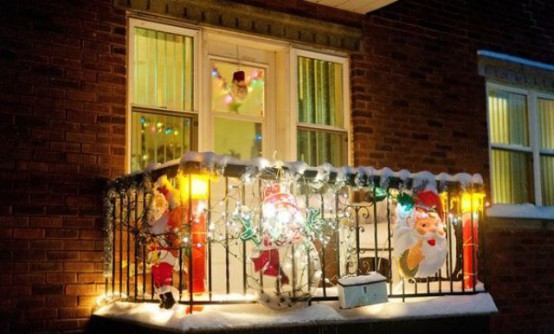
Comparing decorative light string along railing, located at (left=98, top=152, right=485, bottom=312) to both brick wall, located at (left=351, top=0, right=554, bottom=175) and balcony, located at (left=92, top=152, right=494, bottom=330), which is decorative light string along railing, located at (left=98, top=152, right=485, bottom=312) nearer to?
balcony, located at (left=92, top=152, right=494, bottom=330)

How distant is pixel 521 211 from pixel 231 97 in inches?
162

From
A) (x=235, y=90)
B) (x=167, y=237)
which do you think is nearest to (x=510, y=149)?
(x=235, y=90)

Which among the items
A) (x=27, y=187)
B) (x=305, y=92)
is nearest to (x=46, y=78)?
(x=27, y=187)

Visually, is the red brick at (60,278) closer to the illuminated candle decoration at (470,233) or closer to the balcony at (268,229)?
the balcony at (268,229)

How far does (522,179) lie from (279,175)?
512 centimetres

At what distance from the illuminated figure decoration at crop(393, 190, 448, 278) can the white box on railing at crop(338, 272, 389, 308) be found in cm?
40

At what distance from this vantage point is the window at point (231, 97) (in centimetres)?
657

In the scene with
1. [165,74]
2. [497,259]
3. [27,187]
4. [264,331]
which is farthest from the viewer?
[497,259]

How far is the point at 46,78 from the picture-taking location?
5.99 m

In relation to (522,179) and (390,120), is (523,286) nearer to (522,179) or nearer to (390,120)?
(522,179)

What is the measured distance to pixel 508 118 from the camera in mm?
9250

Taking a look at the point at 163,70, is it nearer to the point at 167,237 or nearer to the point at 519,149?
the point at 167,237

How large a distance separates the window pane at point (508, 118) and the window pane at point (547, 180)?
41 centimetres

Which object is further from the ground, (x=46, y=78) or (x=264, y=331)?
(x=46, y=78)
